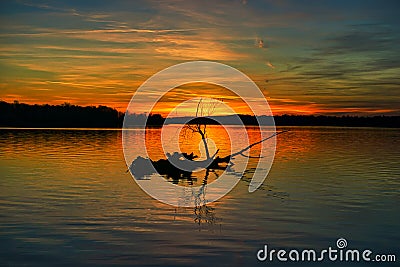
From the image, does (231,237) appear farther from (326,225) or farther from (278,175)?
(278,175)

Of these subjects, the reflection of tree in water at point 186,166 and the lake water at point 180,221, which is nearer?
the lake water at point 180,221

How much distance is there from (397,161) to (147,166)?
25.8m

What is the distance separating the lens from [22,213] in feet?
68.8

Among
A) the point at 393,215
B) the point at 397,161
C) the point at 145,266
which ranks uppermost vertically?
the point at 397,161

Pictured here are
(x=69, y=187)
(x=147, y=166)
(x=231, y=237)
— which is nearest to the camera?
(x=231, y=237)

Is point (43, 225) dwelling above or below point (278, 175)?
below

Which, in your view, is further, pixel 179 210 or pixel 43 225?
pixel 179 210

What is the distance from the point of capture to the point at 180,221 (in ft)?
65.3

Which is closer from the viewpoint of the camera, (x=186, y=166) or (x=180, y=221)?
(x=180, y=221)

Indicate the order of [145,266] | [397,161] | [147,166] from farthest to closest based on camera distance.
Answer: [397,161] < [147,166] < [145,266]

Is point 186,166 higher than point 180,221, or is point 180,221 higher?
point 186,166

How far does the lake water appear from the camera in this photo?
15.3 meters

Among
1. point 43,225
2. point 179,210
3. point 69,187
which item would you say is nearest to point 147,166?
point 69,187

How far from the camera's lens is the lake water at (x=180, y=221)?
15344 mm
